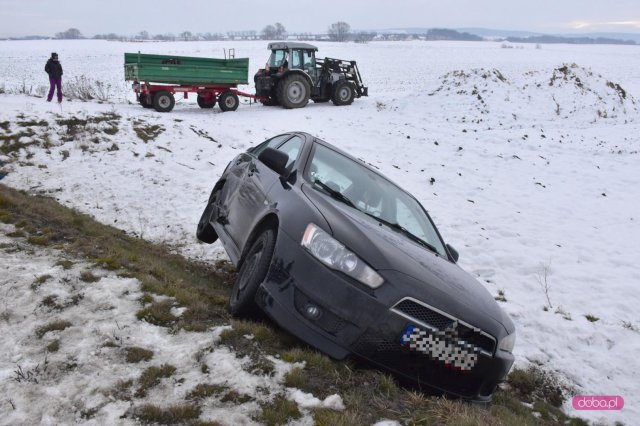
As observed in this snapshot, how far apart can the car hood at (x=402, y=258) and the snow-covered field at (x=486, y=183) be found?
128 cm

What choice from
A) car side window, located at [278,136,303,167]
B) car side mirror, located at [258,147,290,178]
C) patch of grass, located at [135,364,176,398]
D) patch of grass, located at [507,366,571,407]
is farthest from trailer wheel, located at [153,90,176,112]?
patch of grass, located at [135,364,176,398]

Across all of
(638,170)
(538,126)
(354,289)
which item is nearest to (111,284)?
(354,289)

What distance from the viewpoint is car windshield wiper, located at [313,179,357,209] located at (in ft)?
12.8

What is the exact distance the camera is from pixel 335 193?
398cm

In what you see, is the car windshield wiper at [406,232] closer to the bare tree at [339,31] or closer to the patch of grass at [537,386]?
the patch of grass at [537,386]

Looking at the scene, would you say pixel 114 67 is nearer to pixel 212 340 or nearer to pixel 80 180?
pixel 80 180

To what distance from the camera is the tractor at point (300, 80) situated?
18.4 meters

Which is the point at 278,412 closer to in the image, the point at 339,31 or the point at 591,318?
the point at 591,318

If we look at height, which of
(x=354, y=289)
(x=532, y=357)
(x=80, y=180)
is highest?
(x=354, y=289)

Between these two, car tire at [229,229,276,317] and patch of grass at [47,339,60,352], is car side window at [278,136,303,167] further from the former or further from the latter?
patch of grass at [47,339,60,352]

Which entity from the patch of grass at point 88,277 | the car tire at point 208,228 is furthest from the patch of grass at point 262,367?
the car tire at point 208,228

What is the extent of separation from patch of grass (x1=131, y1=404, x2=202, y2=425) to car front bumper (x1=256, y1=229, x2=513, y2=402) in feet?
2.69

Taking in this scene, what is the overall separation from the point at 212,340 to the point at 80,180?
6652 millimetres

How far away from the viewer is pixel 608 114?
18.8 m
